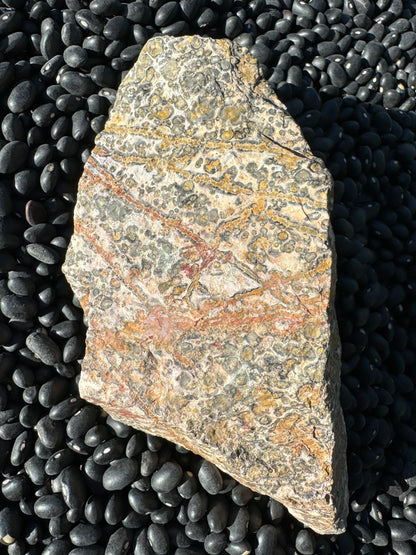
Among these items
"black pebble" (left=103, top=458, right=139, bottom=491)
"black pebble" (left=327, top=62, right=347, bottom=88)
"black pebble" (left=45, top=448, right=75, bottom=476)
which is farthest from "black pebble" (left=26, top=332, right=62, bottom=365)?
"black pebble" (left=327, top=62, right=347, bottom=88)

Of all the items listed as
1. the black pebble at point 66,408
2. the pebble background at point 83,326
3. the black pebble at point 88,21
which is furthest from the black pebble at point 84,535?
the black pebble at point 88,21

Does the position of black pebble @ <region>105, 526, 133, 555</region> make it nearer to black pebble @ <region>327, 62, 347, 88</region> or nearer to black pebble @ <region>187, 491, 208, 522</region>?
black pebble @ <region>187, 491, 208, 522</region>

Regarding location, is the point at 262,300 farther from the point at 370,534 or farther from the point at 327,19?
the point at 327,19

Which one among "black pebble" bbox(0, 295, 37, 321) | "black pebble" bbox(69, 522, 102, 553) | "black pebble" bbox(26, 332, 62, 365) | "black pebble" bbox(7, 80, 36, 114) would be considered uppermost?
"black pebble" bbox(7, 80, 36, 114)

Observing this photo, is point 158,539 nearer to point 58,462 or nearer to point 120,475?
point 120,475

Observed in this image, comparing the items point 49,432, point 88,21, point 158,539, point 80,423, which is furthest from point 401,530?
point 88,21

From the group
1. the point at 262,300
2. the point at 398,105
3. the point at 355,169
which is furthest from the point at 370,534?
the point at 398,105
